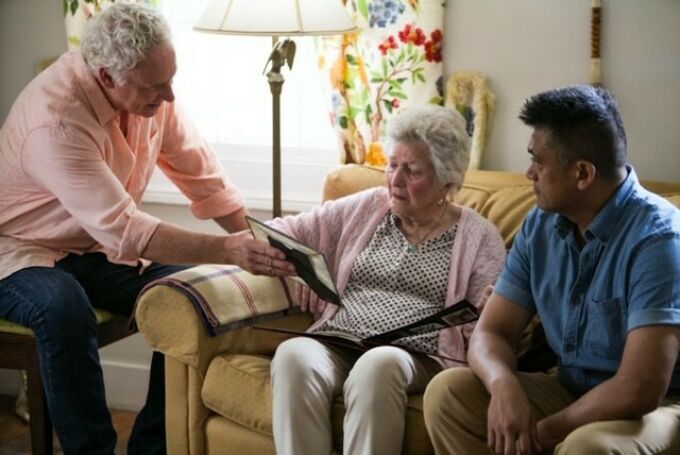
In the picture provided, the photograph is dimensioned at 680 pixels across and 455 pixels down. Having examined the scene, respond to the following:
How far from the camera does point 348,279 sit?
8.83ft

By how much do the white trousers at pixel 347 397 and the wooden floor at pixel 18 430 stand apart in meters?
1.02

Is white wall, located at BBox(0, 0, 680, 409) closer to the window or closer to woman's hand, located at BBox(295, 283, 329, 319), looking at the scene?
the window

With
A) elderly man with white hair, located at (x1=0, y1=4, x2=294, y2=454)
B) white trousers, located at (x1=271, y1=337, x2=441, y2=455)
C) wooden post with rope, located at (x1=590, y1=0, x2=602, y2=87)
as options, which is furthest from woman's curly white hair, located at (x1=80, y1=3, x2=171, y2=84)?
wooden post with rope, located at (x1=590, y1=0, x2=602, y2=87)

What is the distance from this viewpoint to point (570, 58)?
3102 millimetres

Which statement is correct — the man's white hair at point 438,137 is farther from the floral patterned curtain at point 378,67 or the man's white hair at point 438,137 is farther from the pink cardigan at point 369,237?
the floral patterned curtain at point 378,67

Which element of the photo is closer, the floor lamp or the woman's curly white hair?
the woman's curly white hair

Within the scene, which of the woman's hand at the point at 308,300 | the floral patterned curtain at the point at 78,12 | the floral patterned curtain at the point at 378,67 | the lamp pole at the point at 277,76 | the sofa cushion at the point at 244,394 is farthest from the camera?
the floral patterned curtain at the point at 78,12

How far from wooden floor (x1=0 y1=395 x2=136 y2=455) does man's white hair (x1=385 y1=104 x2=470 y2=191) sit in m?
1.31

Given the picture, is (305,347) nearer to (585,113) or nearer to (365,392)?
(365,392)

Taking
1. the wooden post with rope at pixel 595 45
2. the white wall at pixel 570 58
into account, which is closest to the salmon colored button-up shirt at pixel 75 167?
the white wall at pixel 570 58

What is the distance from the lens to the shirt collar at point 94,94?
2.68 m

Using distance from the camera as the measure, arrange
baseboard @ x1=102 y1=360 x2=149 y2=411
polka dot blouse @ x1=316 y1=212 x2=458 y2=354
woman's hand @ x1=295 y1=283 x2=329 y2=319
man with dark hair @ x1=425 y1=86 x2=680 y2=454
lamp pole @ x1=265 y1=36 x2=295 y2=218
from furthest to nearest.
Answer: baseboard @ x1=102 y1=360 x2=149 y2=411
lamp pole @ x1=265 y1=36 x2=295 y2=218
woman's hand @ x1=295 y1=283 x2=329 y2=319
polka dot blouse @ x1=316 y1=212 x2=458 y2=354
man with dark hair @ x1=425 y1=86 x2=680 y2=454

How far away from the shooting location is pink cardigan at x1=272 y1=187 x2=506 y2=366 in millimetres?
2584

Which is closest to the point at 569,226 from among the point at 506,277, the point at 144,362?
the point at 506,277
